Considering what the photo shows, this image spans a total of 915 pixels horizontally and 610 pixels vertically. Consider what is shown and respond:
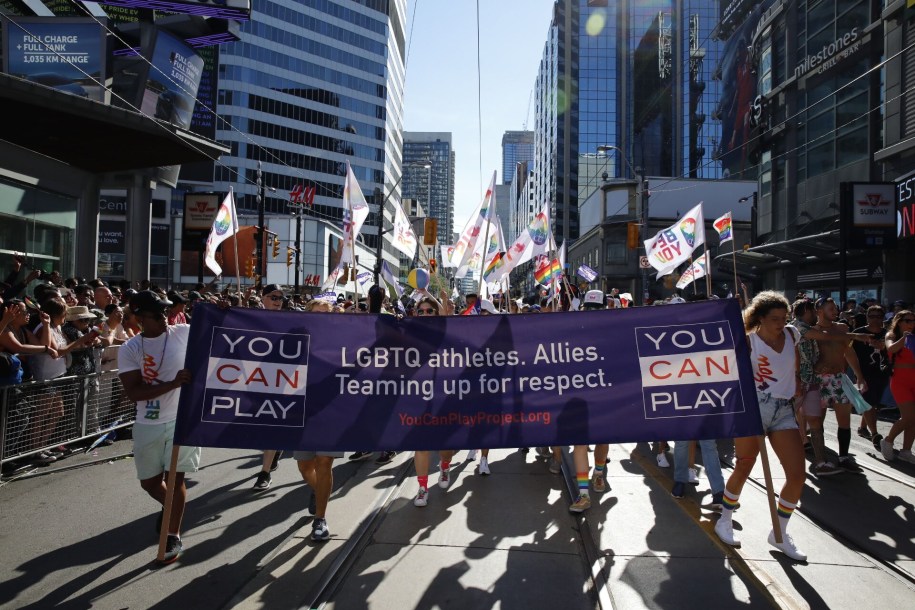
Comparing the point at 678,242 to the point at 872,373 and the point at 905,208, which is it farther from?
the point at 905,208

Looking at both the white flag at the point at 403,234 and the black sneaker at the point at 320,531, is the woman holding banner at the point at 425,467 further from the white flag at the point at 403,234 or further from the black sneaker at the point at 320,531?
the white flag at the point at 403,234

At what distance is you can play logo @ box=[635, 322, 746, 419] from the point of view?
446 centimetres

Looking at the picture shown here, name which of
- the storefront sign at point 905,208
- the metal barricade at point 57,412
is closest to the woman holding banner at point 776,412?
the metal barricade at point 57,412

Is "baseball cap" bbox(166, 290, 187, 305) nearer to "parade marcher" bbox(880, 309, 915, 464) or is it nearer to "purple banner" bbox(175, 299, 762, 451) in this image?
"purple banner" bbox(175, 299, 762, 451)

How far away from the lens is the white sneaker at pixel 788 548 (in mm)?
4414

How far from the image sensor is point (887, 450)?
24.7 ft

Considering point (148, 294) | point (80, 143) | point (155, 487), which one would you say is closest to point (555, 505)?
point (155, 487)

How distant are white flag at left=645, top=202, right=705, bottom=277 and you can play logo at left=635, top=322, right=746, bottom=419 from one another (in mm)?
7003

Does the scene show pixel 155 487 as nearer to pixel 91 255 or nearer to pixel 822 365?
pixel 822 365

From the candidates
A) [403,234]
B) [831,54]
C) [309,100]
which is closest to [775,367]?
[403,234]

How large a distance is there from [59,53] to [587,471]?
784 inches

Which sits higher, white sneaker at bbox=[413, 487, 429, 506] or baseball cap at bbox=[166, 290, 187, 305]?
baseball cap at bbox=[166, 290, 187, 305]

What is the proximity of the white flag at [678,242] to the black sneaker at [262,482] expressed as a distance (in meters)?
8.26

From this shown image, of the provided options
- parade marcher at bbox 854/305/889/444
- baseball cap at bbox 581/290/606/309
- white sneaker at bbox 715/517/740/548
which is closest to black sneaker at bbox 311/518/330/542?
white sneaker at bbox 715/517/740/548
